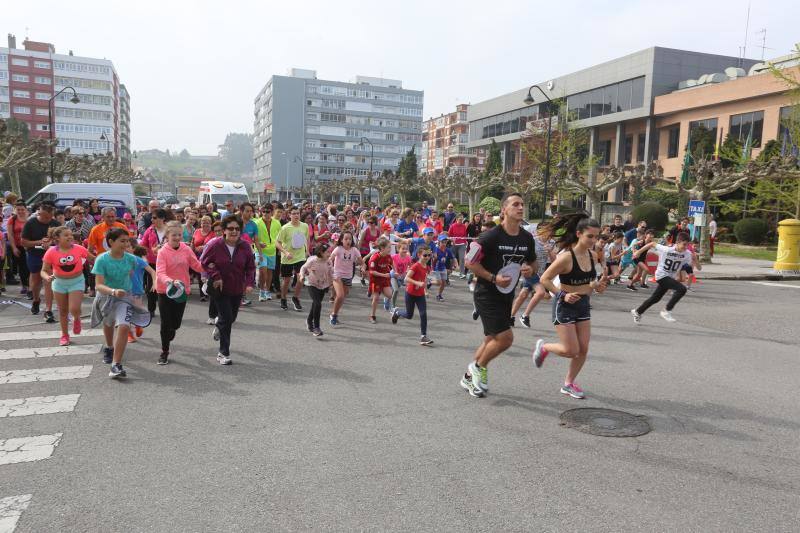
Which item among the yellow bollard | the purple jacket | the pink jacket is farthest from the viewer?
the yellow bollard

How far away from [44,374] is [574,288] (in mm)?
5918

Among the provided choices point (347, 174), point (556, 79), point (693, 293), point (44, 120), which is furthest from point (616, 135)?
point (44, 120)

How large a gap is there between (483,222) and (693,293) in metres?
5.62

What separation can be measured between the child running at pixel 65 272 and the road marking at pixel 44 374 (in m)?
1.22

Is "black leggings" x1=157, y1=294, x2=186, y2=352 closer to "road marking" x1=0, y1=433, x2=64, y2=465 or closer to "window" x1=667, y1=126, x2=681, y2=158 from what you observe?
"road marking" x1=0, y1=433, x2=64, y2=465

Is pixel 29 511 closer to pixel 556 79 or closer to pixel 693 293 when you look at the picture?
pixel 693 293

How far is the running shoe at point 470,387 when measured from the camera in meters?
6.07

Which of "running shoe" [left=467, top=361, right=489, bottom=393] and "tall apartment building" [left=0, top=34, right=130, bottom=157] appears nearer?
"running shoe" [left=467, top=361, right=489, bottom=393]

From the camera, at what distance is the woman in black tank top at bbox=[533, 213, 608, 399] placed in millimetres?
5980

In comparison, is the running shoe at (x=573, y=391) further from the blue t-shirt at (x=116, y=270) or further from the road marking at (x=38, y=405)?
the blue t-shirt at (x=116, y=270)

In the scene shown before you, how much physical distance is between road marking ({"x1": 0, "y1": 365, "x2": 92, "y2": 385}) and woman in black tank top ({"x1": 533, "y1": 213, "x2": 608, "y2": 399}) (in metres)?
5.24

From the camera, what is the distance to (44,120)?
356 feet

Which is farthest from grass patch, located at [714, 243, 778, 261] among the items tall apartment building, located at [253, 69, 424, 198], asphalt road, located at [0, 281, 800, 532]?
tall apartment building, located at [253, 69, 424, 198]

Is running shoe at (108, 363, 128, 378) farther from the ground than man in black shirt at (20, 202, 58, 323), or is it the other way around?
man in black shirt at (20, 202, 58, 323)
